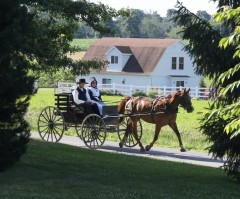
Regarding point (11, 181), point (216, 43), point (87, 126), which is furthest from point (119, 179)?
point (87, 126)

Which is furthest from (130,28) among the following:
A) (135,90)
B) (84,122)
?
(84,122)

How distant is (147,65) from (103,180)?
58.7 m

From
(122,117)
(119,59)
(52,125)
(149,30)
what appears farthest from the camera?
(149,30)

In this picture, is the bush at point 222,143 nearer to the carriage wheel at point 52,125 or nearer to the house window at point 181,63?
the carriage wheel at point 52,125

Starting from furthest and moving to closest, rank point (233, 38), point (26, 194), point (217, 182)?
point (217, 182) → point (26, 194) → point (233, 38)

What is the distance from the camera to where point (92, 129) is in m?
22.2

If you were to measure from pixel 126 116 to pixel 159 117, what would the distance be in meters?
1.13

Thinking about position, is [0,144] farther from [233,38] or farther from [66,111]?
[66,111]

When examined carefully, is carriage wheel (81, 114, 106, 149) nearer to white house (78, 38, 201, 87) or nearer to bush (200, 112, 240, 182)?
bush (200, 112, 240, 182)

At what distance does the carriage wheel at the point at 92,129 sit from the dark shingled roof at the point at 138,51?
47.6 metres

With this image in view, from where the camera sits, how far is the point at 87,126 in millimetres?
22219

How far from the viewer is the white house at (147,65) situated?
233ft

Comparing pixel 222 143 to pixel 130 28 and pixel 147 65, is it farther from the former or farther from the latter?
pixel 130 28

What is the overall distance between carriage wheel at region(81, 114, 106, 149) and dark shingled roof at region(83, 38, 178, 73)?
4757 cm
